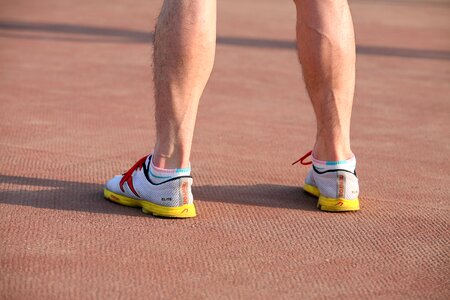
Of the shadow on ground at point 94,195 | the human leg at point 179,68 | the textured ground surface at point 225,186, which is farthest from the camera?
the shadow on ground at point 94,195

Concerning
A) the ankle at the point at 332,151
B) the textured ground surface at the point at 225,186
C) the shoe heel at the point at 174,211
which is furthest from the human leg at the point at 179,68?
the ankle at the point at 332,151

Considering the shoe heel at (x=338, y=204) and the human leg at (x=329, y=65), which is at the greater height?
the human leg at (x=329, y=65)

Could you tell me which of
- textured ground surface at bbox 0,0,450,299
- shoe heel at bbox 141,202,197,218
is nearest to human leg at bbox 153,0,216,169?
shoe heel at bbox 141,202,197,218

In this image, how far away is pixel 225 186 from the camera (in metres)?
3.66

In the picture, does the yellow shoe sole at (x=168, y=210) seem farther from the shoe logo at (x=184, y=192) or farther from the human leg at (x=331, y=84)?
the human leg at (x=331, y=84)

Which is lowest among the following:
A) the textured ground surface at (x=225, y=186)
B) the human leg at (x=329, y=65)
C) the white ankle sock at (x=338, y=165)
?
the textured ground surface at (x=225, y=186)

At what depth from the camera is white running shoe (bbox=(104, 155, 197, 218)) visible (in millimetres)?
3195

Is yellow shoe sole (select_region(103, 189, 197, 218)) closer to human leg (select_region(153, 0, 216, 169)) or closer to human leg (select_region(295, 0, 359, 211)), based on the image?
human leg (select_region(153, 0, 216, 169))

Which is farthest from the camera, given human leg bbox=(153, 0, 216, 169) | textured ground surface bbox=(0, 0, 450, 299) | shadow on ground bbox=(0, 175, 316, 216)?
shadow on ground bbox=(0, 175, 316, 216)

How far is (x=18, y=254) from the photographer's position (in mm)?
2738

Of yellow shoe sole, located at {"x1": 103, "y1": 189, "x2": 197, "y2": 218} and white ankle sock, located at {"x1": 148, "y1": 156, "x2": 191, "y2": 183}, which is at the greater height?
white ankle sock, located at {"x1": 148, "y1": 156, "x2": 191, "y2": 183}

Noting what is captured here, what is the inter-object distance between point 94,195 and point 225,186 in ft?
1.66

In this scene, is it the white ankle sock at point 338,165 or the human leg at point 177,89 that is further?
Answer: the white ankle sock at point 338,165

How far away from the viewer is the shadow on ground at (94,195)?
10.8ft
